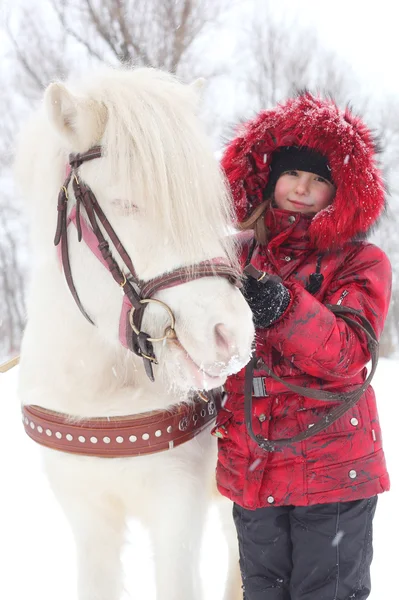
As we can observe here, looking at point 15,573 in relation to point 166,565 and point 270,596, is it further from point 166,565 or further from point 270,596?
point 270,596

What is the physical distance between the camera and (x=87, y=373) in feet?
5.78

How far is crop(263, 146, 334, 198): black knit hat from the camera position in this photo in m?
1.91

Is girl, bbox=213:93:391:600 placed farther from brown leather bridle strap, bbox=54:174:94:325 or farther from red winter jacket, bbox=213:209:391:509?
brown leather bridle strap, bbox=54:174:94:325

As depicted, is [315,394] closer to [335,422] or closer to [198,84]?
[335,422]

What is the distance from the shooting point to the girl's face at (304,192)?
1.90m

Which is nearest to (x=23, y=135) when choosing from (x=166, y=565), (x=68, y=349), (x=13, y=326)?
(x=68, y=349)

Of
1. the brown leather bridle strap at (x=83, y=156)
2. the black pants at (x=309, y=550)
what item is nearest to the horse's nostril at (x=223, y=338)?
the brown leather bridle strap at (x=83, y=156)

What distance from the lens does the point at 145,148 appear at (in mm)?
1374

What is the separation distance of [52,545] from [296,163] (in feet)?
10.1

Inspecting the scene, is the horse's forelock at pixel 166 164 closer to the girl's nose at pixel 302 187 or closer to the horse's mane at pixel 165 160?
the horse's mane at pixel 165 160

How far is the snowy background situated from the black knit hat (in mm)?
1629

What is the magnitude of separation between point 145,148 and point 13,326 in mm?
13763

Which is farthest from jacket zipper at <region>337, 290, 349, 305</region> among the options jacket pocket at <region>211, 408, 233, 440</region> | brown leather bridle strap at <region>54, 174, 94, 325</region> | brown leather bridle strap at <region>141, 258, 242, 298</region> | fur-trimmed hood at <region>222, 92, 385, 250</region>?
brown leather bridle strap at <region>54, 174, 94, 325</region>

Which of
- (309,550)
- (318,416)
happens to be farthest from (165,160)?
(309,550)
